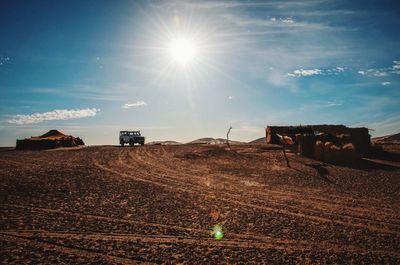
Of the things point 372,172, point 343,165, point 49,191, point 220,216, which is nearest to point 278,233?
point 220,216

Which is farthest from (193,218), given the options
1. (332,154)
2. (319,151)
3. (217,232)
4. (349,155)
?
(319,151)

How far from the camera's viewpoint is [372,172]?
66.8ft

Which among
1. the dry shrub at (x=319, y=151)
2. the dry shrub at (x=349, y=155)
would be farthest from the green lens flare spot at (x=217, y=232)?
the dry shrub at (x=319, y=151)

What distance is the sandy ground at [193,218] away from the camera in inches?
265

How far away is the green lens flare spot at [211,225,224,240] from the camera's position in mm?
7809

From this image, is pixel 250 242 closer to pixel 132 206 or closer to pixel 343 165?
pixel 132 206

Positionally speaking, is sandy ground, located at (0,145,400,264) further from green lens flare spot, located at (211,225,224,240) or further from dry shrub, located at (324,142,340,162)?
dry shrub, located at (324,142,340,162)

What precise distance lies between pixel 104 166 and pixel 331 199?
47.5 feet

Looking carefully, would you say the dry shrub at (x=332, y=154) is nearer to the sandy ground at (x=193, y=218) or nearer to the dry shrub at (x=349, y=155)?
the dry shrub at (x=349, y=155)

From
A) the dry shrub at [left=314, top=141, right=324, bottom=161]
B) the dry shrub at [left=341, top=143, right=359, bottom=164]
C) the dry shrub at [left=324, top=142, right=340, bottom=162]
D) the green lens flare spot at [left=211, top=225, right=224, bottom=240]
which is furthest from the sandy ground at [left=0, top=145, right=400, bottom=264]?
the dry shrub at [left=314, top=141, right=324, bottom=161]

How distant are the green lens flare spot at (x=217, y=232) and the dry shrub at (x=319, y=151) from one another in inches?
794

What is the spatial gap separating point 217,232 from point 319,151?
2088 cm

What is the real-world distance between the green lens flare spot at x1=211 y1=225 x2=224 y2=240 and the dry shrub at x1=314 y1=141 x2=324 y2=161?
2016 cm

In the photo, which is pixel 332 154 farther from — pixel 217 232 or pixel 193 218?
pixel 217 232
